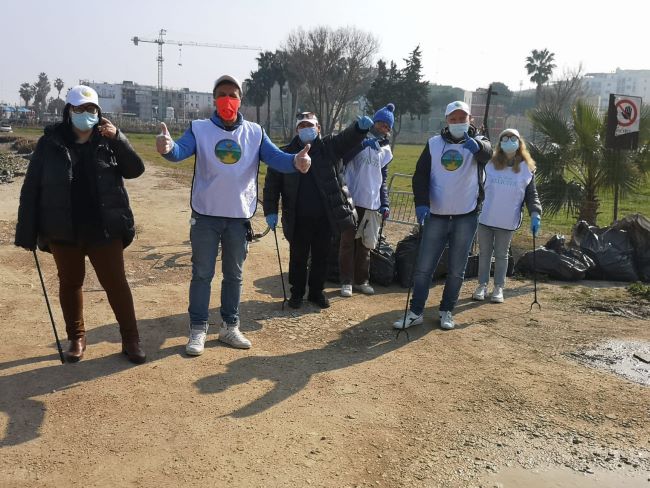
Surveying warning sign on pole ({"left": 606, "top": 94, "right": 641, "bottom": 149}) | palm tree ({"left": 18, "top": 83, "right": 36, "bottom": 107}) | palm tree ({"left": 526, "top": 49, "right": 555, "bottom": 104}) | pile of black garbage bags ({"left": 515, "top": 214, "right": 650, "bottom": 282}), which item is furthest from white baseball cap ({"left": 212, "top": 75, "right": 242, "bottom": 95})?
palm tree ({"left": 18, "top": 83, "right": 36, "bottom": 107})

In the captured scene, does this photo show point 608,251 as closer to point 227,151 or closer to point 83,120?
point 227,151

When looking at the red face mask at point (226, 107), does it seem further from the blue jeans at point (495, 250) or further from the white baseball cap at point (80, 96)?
the blue jeans at point (495, 250)

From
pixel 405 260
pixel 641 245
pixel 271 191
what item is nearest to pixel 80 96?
pixel 271 191

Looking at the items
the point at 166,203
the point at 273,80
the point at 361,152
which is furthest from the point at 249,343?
the point at 273,80

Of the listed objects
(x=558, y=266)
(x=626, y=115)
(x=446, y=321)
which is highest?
(x=626, y=115)

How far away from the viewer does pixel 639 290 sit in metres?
6.39

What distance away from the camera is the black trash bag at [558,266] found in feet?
22.6

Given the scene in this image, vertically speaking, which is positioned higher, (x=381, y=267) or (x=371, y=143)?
(x=371, y=143)

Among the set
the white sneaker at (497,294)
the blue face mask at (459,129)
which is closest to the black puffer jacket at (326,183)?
the blue face mask at (459,129)

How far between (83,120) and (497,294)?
14.3 feet

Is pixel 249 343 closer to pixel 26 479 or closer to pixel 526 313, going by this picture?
pixel 26 479

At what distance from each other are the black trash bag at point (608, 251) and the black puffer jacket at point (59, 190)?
572 centimetres

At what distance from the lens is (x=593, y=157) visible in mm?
8578

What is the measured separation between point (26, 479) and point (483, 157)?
12.7ft
